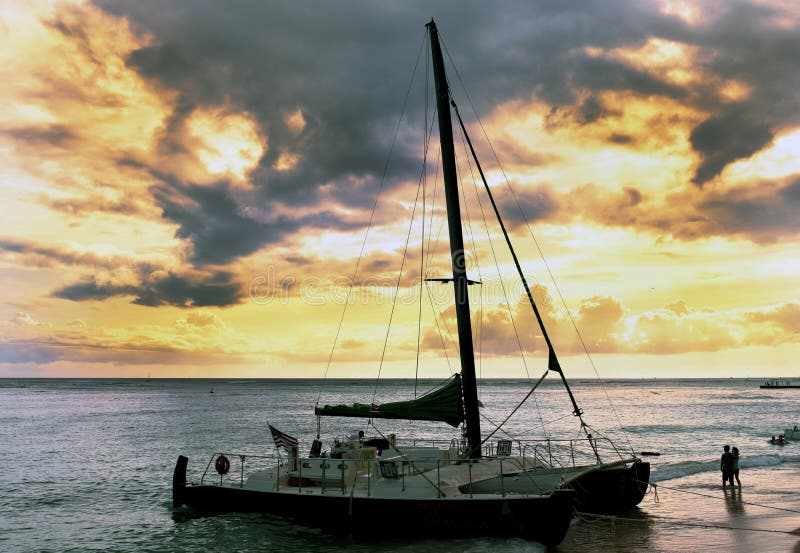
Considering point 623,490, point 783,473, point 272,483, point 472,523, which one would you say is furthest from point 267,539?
point 783,473

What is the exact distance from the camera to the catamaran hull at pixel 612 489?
22453mm

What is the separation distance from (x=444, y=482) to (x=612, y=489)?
748 cm

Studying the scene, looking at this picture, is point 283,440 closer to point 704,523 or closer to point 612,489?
point 612,489

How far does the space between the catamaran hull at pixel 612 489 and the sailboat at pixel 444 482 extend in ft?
0.16

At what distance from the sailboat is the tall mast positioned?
0.04 m

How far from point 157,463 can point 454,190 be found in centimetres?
3328

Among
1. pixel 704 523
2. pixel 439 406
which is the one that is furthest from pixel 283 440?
pixel 704 523

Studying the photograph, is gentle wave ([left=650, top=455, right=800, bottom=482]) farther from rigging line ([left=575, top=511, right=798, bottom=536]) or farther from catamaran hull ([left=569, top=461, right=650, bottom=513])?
rigging line ([left=575, top=511, right=798, bottom=536])

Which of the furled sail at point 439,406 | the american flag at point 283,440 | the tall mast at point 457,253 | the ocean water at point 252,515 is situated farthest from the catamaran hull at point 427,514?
the tall mast at point 457,253

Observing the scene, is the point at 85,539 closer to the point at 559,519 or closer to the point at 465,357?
the point at 465,357

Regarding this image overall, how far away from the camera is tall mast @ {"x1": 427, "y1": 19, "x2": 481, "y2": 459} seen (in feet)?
73.4

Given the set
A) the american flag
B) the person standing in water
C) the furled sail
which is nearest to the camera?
the furled sail

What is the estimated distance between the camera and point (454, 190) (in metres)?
23.7

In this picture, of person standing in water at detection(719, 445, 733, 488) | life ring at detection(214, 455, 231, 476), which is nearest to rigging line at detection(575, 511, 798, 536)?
person standing in water at detection(719, 445, 733, 488)
